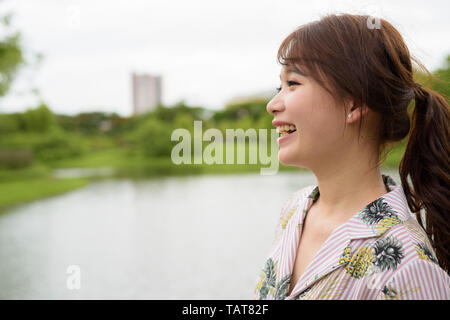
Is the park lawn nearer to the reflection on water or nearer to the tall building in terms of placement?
the reflection on water

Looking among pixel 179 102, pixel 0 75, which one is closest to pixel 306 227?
pixel 0 75

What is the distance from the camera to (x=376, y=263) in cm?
57

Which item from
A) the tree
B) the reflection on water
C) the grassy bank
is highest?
the tree

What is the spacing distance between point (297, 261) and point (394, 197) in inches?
7.7

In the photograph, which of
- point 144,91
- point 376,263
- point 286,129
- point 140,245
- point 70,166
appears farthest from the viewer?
point 144,91

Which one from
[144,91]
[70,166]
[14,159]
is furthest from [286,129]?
[144,91]

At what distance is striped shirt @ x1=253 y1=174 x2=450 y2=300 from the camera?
54 cm

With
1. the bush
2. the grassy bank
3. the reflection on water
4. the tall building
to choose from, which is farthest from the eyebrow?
the tall building

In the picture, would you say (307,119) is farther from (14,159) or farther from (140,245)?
(14,159)

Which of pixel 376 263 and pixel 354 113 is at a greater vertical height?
pixel 354 113

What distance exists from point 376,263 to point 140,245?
14.1ft

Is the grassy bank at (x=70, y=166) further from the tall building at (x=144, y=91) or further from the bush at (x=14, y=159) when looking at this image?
the tall building at (x=144, y=91)

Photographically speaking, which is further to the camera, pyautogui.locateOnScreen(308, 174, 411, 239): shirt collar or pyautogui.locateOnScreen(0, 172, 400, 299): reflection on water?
pyautogui.locateOnScreen(0, 172, 400, 299): reflection on water
